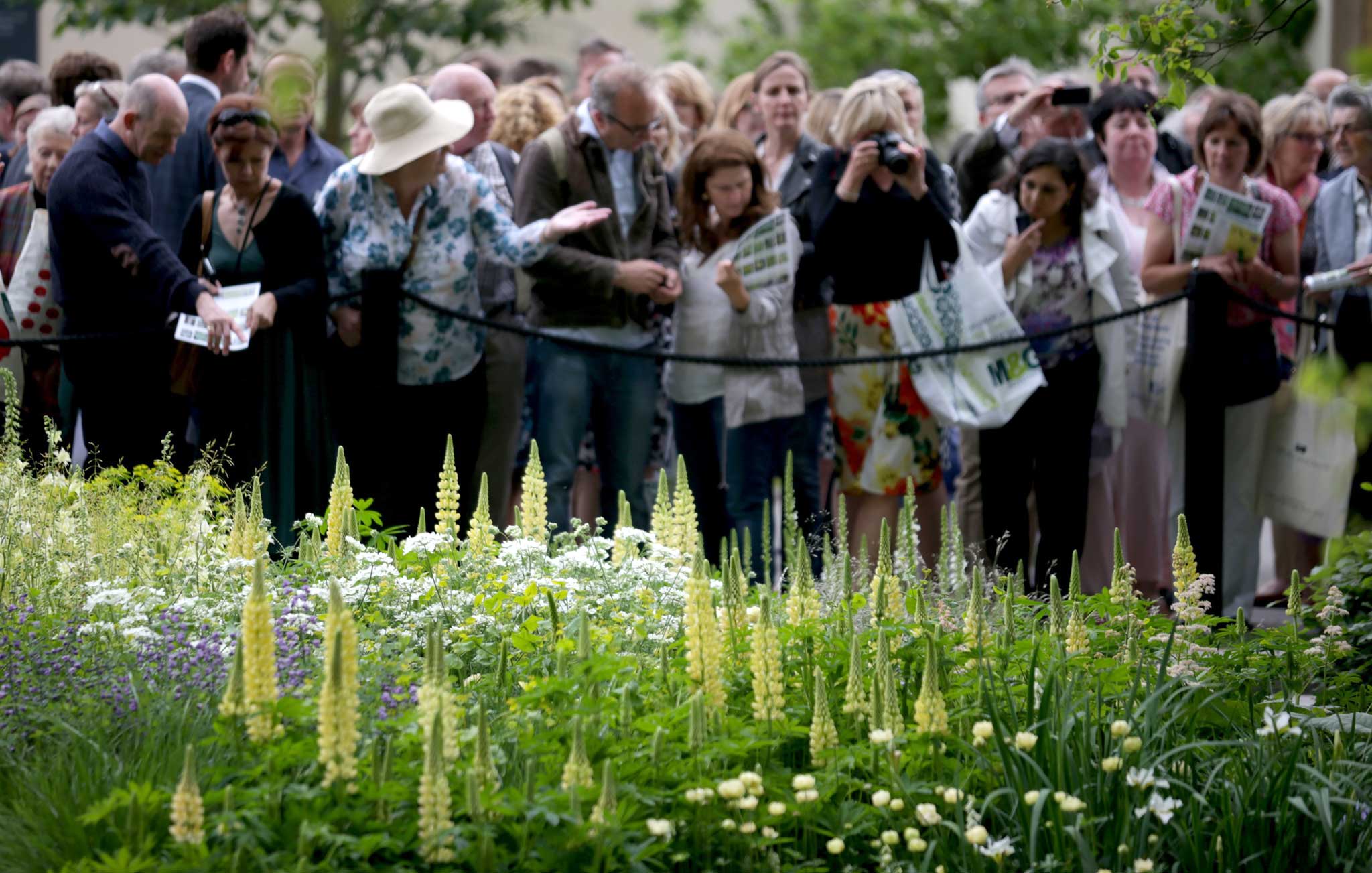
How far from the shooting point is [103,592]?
191 inches

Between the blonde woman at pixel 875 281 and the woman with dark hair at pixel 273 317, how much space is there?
2.31 metres

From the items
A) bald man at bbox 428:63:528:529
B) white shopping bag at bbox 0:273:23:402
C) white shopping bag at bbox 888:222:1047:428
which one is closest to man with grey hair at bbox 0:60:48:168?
white shopping bag at bbox 0:273:23:402

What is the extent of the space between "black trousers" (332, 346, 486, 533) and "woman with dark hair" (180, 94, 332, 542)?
22 centimetres

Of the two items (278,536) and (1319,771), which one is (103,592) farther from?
(1319,771)

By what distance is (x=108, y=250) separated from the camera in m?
7.52

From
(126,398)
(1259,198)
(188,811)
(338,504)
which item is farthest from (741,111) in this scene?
(188,811)

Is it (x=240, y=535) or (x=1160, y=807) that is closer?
(x=1160, y=807)

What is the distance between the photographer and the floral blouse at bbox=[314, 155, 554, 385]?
7.73 m

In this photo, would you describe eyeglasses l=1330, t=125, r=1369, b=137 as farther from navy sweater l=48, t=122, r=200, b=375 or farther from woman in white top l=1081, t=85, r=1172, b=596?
navy sweater l=48, t=122, r=200, b=375

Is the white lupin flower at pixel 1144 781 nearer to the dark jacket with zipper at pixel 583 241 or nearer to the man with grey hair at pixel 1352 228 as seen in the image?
the dark jacket with zipper at pixel 583 241

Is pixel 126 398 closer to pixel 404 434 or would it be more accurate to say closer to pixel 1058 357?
pixel 404 434

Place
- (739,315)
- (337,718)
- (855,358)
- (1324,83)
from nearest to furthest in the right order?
(337,718) < (855,358) < (739,315) < (1324,83)

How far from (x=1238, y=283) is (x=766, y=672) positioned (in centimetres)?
467

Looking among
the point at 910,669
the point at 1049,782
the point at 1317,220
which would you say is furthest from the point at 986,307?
the point at 1049,782
